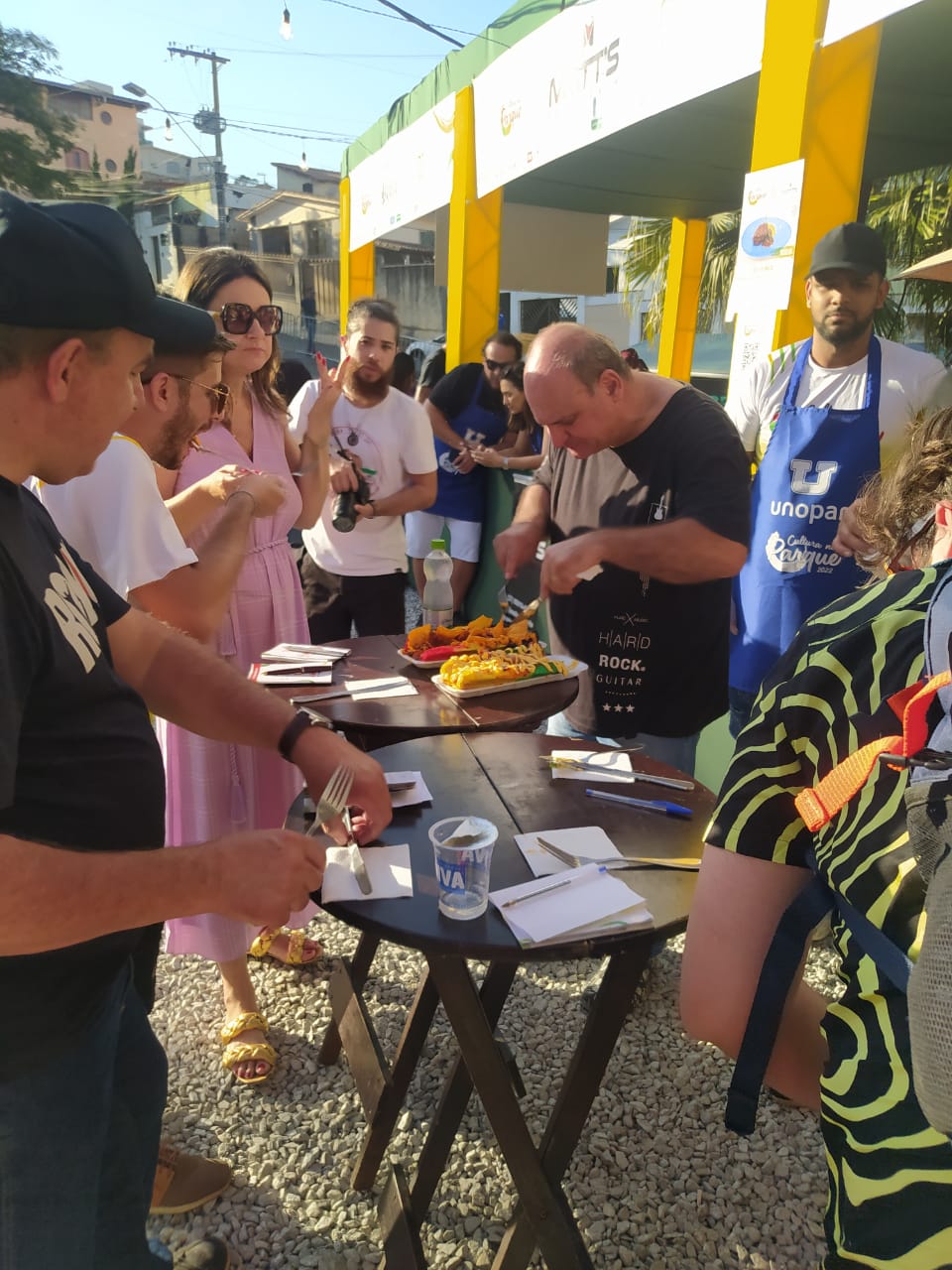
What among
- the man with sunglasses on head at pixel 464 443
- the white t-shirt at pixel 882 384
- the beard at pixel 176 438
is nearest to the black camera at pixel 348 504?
the beard at pixel 176 438

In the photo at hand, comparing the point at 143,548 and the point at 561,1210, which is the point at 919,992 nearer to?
the point at 561,1210

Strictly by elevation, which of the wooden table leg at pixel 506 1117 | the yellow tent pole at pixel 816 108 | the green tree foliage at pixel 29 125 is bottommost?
the wooden table leg at pixel 506 1117

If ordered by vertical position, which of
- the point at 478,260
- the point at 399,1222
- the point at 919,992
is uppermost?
the point at 478,260

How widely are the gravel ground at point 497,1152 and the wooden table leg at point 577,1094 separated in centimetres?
32

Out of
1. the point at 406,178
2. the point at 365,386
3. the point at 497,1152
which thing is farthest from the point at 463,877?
the point at 406,178

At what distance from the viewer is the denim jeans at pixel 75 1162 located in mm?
1174

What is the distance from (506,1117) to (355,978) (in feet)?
2.94

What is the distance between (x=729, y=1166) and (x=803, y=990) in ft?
4.70

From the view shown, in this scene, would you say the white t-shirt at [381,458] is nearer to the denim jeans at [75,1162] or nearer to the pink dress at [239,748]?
the pink dress at [239,748]

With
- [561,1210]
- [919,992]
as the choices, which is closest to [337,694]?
[561,1210]

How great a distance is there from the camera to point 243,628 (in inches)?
110

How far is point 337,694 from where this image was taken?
258 cm

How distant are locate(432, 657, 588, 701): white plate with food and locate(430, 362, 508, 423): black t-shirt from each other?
3777mm

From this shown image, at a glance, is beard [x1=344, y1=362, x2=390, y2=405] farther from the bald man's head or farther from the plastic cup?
the plastic cup
